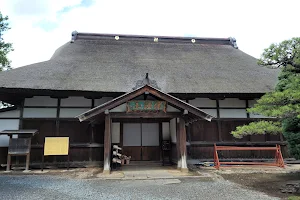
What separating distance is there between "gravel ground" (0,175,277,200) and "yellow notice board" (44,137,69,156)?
1.26 metres

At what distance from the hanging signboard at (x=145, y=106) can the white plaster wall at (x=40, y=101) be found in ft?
12.8

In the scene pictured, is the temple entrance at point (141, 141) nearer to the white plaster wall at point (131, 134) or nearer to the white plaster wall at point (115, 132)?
the white plaster wall at point (131, 134)

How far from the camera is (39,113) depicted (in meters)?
9.14

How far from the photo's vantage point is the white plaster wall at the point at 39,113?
9078 mm

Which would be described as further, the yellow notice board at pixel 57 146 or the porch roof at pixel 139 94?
the yellow notice board at pixel 57 146

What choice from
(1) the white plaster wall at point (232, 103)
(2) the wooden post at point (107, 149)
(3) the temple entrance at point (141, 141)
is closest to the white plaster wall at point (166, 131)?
(3) the temple entrance at point (141, 141)

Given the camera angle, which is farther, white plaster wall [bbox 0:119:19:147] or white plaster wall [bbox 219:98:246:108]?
white plaster wall [bbox 219:98:246:108]

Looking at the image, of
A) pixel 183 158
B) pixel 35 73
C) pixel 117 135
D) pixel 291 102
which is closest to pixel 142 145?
pixel 117 135

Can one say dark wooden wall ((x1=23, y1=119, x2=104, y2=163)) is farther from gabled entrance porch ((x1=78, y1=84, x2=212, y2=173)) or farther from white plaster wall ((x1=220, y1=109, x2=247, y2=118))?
white plaster wall ((x1=220, y1=109, x2=247, y2=118))

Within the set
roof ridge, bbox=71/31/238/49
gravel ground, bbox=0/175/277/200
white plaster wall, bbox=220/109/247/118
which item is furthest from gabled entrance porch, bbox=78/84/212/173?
roof ridge, bbox=71/31/238/49

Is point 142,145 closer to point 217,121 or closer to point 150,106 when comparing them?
point 150,106

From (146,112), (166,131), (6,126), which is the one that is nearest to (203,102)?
(166,131)

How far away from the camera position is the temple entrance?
996cm

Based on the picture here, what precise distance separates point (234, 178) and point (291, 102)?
318cm
